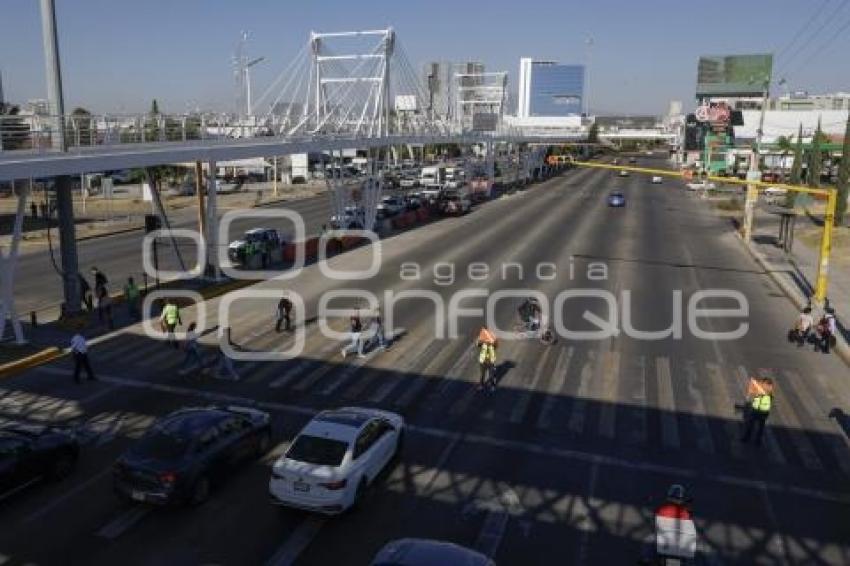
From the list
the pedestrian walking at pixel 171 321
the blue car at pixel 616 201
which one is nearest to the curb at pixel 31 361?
the pedestrian walking at pixel 171 321

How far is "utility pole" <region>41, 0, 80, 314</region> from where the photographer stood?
22719mm

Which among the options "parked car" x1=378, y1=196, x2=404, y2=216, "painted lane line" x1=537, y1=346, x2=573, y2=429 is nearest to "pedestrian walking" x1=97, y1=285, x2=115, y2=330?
"painted lane line" x1=537, y1=346, x2=573, y2=429

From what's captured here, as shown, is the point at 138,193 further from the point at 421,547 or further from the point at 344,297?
the point at 421,547

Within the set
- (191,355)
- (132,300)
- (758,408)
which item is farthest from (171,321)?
(758,408)

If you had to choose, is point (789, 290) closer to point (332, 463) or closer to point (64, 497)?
point (332, 463)

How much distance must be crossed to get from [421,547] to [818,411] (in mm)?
12565

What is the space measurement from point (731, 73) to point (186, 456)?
186 metres

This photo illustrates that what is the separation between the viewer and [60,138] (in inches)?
885

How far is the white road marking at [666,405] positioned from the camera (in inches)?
629

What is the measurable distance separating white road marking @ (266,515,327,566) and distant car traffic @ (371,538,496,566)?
2.29 m

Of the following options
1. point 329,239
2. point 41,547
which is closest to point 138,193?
point 329,239

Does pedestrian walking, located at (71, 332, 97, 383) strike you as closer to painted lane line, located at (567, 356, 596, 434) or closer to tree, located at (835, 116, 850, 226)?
painted lane line, located at (567, 356, 596, 434)

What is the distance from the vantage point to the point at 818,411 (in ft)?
58.3

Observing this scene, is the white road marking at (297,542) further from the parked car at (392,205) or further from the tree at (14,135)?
the parked car at (392,205)
